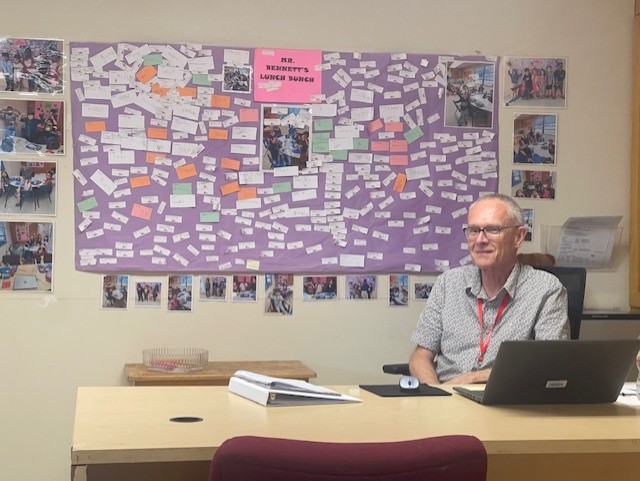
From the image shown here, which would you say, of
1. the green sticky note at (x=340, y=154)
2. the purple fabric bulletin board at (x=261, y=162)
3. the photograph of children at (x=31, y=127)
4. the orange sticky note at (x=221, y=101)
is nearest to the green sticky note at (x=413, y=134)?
the purple fabric bulletin board at (x=261, y=162)

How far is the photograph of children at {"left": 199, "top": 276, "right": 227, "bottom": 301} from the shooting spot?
12.8ft

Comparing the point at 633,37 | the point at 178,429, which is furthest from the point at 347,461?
the point at 633,37

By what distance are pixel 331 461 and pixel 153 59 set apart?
2761 mm

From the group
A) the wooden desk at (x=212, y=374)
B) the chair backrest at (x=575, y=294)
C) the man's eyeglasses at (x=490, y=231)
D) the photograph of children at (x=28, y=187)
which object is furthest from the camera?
the photograph of children at (x=28, y=187)

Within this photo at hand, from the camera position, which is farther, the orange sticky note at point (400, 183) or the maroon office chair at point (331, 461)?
the orange sticky note at point (400, 183)

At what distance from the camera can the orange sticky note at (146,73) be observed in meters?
3.85

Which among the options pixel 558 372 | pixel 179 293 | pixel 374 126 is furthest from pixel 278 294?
pixel 558 372

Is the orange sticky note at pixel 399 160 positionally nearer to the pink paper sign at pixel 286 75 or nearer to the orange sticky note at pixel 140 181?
the pink paper sign at pixel 286 75

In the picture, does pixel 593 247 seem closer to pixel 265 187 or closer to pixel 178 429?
pixel 265 187

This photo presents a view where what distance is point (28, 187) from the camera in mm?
3750

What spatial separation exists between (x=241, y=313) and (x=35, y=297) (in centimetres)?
89

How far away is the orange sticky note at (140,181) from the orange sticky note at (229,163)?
1.08 feet

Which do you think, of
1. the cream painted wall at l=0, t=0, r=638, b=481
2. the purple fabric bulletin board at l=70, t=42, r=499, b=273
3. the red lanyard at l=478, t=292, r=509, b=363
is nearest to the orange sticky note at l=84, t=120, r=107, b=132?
the purple fabric bulletin board at l=70, t=42, r=499, b=273

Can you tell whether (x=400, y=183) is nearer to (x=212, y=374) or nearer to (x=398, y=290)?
(x=398, y=290)
